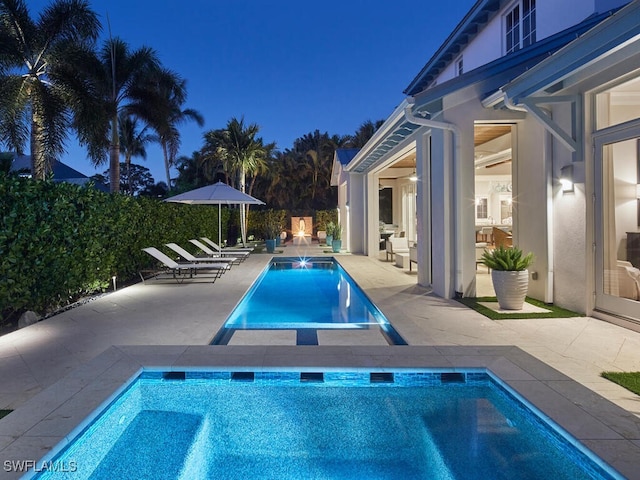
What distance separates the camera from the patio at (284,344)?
3.92 m

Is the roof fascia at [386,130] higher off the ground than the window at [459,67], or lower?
lower

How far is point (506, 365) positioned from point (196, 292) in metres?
6.88

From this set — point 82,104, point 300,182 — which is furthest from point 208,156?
point 82,104

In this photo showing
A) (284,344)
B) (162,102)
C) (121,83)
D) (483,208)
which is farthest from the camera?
(483,208)

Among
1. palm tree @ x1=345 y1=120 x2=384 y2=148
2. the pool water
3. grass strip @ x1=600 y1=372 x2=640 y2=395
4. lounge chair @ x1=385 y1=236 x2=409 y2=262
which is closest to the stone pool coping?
the pool water

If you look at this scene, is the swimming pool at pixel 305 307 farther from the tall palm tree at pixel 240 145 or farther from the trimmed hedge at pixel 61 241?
the tall palm tree at pixel 240 145

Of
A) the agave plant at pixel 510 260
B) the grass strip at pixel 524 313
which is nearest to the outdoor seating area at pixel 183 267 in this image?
the grass strip at pixel 524 313

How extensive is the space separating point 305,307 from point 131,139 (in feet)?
112

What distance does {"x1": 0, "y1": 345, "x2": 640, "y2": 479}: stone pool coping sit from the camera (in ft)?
9.93

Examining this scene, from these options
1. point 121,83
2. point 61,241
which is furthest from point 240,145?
point 61,241

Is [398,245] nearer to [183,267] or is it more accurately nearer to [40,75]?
[183,267]

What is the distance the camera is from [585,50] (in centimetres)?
502

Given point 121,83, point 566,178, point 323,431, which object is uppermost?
point 121,83

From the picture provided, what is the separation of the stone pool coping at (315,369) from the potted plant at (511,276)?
2.27 m
